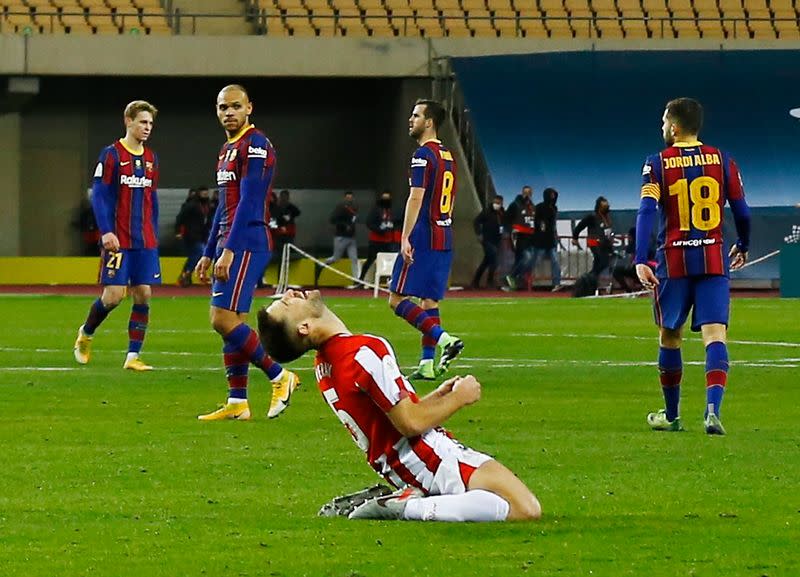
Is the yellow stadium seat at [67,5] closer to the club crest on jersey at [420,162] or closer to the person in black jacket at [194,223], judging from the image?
the person in black jacket at [194,223]

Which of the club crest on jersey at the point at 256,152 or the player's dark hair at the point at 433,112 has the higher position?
the player's dark hair at the point at 433,112

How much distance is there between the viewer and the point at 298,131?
4266 cm

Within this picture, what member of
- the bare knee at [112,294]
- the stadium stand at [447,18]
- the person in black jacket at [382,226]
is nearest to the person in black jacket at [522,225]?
the person in black jacket at [382,226]

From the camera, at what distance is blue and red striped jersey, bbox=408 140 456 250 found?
15.8 metres

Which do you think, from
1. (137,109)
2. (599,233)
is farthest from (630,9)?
(137,109)

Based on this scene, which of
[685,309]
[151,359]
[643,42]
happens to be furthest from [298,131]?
[685,309]

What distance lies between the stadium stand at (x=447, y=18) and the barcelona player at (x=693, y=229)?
28389 mm

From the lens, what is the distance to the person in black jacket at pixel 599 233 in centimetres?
3516

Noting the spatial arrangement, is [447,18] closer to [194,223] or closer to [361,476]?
[194,223]

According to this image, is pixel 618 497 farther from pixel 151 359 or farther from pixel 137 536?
pixel 151 359

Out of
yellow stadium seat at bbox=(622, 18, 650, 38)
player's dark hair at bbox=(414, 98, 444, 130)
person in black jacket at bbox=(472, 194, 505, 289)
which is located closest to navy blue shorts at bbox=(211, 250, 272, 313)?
player's dark hair at bbox=(414, 98, 444, 130)

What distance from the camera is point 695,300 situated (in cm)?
1127

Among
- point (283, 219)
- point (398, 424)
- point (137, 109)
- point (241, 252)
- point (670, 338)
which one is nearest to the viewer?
point (398, 424)

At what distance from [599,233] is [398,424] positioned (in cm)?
2819
